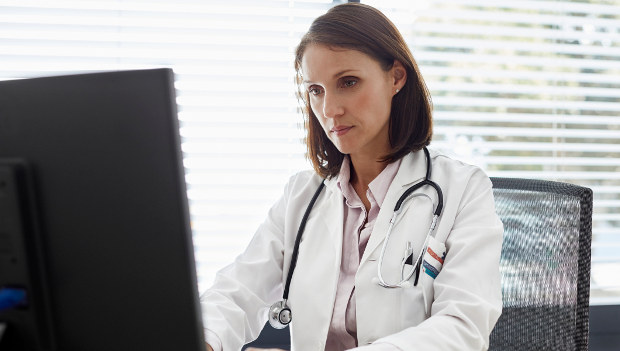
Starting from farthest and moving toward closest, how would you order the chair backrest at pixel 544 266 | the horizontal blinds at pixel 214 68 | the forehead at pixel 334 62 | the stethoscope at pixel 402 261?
the horizontal blinds at pixel 214 68, the forehead at pixel 334 62, the stethoscope at pixel 402 261, the chair backrest at pixel 544 266

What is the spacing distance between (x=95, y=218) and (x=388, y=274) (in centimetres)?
77

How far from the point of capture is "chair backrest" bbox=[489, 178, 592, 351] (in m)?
1.04

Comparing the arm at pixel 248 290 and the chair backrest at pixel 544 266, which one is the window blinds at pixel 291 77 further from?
the chair backrest at pixel 544 266

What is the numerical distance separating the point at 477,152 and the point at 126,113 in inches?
66.4

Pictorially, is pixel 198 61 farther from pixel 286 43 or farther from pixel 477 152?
pixel 477 152

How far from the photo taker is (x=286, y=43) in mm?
1847

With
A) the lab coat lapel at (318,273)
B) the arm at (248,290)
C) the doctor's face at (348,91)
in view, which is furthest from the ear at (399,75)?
the arm at (248,290)

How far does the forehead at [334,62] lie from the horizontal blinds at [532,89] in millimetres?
705

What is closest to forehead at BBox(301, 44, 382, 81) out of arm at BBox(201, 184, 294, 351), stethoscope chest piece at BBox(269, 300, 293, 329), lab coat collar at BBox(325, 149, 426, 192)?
lab coat collar at BBox(325, 149, 426, 192)

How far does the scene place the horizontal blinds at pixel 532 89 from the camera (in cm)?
198

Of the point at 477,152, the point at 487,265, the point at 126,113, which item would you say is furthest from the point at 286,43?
the point at 126,113

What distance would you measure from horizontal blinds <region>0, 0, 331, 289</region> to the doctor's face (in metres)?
0.49

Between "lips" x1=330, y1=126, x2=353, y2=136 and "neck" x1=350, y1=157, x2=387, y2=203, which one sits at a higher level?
"lips" x1=330, y1=126, x2=353, y2=136

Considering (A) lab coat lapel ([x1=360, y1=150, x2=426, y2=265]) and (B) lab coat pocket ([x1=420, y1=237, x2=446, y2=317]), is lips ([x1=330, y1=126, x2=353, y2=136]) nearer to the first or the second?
(A) lab coat lapel ([x1=360, y1=150, x2=426, y2=265])
